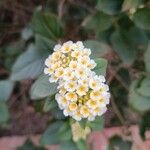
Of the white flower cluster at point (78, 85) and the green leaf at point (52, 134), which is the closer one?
the white flower cluster at point (78, 85)

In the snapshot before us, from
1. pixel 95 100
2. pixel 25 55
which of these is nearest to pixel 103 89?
pixel 95 100

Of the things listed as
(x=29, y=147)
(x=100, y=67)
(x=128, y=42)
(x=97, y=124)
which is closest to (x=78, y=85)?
(x=100, y=67)

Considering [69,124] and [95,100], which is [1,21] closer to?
[69,124]

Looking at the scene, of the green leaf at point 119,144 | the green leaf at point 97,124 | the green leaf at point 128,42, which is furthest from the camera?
the green leaf at point 119,144

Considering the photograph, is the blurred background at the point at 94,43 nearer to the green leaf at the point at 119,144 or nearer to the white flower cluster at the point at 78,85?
the green leaf at the point at 119,144

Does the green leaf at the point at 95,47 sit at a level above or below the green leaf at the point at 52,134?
above

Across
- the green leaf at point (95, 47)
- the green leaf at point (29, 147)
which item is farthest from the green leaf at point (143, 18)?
the green leaf at point (29, 147)
